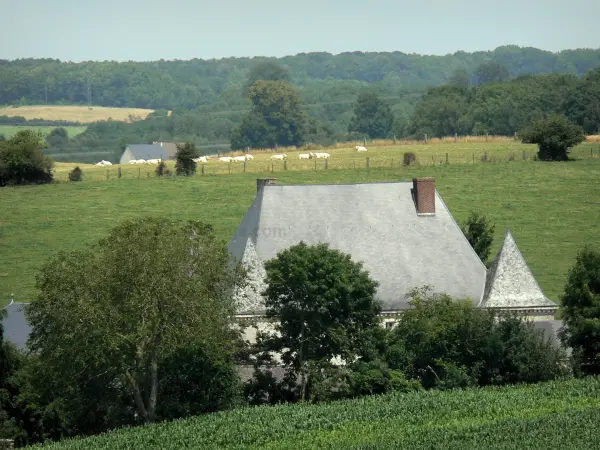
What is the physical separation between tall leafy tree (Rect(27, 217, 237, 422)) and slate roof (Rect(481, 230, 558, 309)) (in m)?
13.7

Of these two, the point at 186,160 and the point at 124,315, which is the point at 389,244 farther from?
the point at 186,160

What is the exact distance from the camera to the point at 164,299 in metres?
40.6

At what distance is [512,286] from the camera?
51.5m

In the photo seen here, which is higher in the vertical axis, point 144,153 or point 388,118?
point 388,118

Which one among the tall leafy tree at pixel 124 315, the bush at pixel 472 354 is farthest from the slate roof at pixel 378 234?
the tall leafy tree at pixel 124 315

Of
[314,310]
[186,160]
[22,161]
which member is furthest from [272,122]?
[314,310]

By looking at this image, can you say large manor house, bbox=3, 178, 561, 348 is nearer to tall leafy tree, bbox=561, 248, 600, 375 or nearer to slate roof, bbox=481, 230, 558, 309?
slate roof, bbox=481, 230, 558, 309

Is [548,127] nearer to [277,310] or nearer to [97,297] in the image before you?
[277,310]

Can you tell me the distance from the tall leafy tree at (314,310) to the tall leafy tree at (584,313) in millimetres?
6723

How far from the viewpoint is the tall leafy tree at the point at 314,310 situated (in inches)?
1726

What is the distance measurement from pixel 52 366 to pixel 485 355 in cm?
1395

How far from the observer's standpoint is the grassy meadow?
68500 millimetres

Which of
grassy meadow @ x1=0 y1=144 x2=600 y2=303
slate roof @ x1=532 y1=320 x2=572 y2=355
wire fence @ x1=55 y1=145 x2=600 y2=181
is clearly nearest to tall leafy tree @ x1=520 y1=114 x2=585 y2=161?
wire fence @ x1=55 y1=145 x2=600 y2=181

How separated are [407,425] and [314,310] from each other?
7872mm
